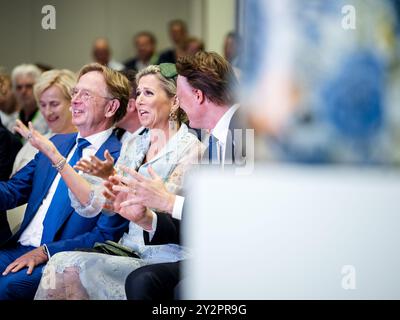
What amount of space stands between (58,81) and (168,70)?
2.05 feet

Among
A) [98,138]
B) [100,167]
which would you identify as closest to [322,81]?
[100,167]

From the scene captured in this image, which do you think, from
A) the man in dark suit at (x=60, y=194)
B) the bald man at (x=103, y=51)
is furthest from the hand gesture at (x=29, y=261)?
the bald man at (x=103, y=51)

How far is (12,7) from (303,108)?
4.15 feet

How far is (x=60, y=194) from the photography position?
10.6 ft

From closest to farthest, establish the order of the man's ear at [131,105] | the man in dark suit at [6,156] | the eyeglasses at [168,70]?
the eyeglasses at [168,70]
the man's ear at [131,105]
the man in dark suit at [6,156]

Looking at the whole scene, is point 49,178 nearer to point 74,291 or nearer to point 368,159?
point 74,291

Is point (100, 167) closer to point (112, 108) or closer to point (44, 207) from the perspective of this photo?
point (112, 108)

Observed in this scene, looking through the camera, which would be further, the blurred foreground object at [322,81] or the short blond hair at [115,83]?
the short blond hair at [115,83]

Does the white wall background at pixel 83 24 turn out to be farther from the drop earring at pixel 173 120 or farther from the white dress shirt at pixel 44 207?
the white dress shirt at pixel 44 207

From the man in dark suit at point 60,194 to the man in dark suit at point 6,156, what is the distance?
0.08 m

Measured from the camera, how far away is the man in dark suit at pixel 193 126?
2830 millimetres

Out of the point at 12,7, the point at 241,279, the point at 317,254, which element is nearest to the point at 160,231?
the point at 241,279
